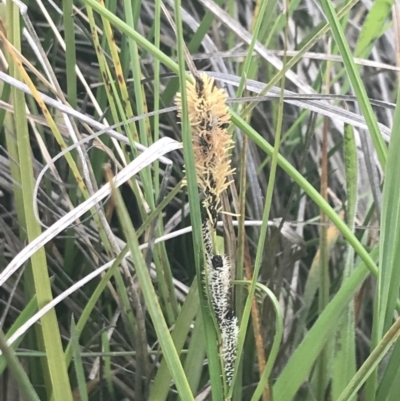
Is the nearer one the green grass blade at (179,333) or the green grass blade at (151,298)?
the green grass blade at (151,298)

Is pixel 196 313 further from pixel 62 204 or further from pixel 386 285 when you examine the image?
pixel 62 204

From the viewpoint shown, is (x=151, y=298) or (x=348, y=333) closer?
(x=151, y=298)

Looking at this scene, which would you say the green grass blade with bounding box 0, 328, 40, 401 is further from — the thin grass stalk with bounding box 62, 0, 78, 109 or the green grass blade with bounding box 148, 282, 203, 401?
Answer: the thin grass stalk with bounding box 62, 0, 78, 109

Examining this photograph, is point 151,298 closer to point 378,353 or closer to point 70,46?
point 378,353

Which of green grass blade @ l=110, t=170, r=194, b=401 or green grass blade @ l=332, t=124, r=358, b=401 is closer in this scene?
green grass blade @ l=110, t=170, r=194, b=401

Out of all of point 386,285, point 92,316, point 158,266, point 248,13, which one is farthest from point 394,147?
point 248,13

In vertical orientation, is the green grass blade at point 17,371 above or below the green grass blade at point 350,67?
below

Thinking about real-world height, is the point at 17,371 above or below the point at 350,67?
below

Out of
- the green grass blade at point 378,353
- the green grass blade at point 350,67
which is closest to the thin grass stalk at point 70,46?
the green grass blade at point 350,67

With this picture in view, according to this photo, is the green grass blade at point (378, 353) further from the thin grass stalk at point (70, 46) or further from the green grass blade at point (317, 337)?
the thin grass stalk at point (70, 46)

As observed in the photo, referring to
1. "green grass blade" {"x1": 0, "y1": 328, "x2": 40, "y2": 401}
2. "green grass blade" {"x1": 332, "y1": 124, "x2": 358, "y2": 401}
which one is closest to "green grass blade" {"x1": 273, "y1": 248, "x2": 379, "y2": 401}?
"green grass blade" {"x1": 332, "y1": 124, "x2": 358, "y2": 401}

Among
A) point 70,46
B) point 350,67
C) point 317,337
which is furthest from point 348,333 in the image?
point 70,46
